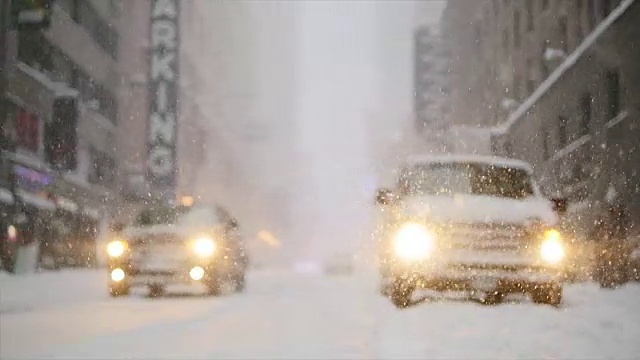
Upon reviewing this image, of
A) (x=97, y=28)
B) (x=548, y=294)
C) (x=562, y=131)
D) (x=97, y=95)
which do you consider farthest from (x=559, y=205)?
(x=97, y=28)

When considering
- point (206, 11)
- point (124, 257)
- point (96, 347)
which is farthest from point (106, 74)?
point (96, 347)

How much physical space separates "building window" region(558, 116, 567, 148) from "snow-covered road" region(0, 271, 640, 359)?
16532 millimetres

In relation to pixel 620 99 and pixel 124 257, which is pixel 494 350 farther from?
pixel 620 99

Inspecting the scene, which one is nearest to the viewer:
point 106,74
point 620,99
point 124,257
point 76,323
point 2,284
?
point 76,323

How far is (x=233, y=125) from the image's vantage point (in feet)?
291

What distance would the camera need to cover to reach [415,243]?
10375mm

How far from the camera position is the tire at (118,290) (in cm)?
1358

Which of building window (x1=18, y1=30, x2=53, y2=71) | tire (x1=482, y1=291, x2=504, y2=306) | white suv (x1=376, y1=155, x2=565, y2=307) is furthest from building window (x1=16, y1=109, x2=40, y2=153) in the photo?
white suv (x1=376, y1=155, x2=565, y2=307)

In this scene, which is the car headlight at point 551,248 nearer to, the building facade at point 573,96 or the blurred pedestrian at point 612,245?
the blurred pedestrian at point 612,245

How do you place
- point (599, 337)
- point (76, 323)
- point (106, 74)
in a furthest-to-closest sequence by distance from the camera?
point (106, 74), point (76, 323), point (599, 337)

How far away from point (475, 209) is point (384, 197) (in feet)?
3.93

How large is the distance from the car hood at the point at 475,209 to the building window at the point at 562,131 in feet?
60.8

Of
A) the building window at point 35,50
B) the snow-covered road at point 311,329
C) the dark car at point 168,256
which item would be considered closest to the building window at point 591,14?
the snow-covered road at point 311,329

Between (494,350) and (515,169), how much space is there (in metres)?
5.27
